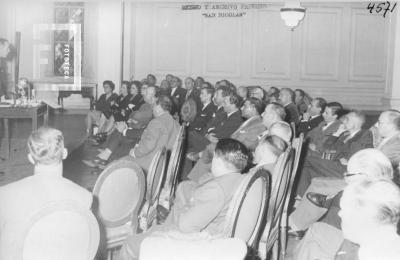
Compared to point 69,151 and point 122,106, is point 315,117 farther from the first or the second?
point 69,151

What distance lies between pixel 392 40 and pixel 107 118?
5418 mm

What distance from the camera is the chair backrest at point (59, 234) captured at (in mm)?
2033

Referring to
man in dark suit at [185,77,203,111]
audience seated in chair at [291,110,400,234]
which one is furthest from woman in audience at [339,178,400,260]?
man in dark suit at [185,77,203,111]

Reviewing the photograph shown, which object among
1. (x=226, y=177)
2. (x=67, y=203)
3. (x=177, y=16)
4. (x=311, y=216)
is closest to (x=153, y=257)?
(x=67, y=203)

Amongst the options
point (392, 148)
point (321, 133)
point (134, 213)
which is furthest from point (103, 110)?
point (134, 213)

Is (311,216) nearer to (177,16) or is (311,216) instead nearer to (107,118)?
(107,118)

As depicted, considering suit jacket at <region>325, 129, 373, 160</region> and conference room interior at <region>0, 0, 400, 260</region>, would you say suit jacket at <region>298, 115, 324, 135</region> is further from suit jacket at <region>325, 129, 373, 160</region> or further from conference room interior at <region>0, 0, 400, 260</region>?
suit jacket at <region>325, 129, 373, 160</region>

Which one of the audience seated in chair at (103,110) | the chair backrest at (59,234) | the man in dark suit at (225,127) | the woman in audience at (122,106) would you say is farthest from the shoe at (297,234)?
the audience seated in chair at (103,110)

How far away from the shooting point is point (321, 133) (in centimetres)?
607

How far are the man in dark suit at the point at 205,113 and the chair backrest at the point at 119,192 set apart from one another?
3.59 m

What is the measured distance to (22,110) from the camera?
667cm

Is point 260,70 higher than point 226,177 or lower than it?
higher

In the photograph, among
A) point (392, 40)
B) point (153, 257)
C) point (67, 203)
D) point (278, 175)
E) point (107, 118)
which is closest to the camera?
point (153, 257)

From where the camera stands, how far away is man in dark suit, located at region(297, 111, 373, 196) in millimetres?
5059
